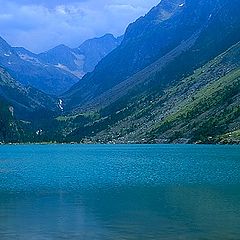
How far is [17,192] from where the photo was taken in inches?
3344

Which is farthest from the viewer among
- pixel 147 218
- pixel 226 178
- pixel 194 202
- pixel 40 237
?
pixel 226 178

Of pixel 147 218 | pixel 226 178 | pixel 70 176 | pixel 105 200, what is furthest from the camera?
pixel 70 176

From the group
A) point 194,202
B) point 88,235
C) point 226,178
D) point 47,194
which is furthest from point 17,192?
point 226,178

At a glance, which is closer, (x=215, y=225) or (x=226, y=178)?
Answer: (x=215, y=225)

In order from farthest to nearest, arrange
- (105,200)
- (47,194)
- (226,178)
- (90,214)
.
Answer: (226,178) < (47,194) < (105,200) < (90,214)

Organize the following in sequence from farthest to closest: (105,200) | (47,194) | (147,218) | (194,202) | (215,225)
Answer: (47,194)
(105,200)
(194,202)
(147,218)
(215,225)

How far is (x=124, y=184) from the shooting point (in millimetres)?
95500

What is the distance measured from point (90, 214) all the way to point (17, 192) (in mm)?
26667

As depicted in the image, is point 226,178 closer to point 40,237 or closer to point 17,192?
point 17,192

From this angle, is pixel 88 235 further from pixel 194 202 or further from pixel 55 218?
pixel 194 202

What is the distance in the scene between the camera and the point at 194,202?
69.4 m

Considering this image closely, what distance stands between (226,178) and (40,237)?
203 feet

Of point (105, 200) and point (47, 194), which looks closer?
point (105, 200)

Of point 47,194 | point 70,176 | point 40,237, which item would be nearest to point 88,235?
point 40,237
